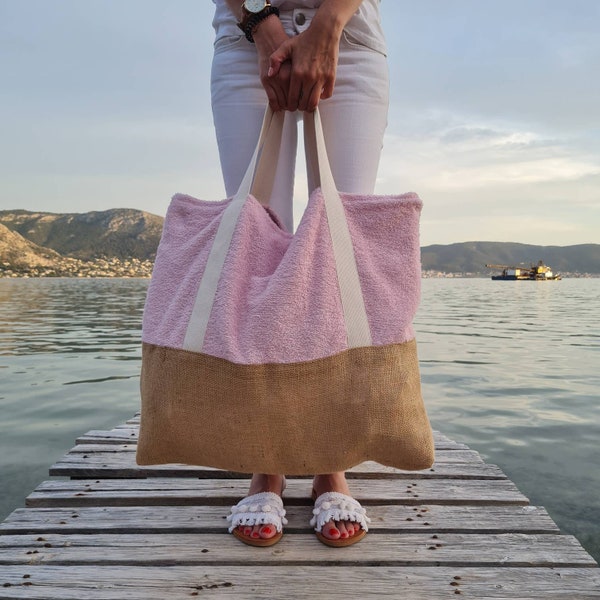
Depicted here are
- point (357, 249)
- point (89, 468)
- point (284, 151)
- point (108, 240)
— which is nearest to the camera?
point (357, 249)

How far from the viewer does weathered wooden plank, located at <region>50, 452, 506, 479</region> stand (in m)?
2.94

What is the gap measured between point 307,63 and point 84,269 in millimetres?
117831

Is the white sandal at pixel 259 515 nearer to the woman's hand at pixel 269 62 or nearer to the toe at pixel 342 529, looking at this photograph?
the toe at pixel 342 529

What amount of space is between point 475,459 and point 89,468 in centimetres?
228

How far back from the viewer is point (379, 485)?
2.79 metres

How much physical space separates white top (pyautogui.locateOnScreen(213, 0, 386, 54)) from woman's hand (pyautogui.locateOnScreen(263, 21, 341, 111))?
0.74ft

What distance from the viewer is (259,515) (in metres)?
2.15

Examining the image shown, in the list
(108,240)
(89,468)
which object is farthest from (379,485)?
(108,240)

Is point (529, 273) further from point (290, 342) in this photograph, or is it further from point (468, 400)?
point (290, 342)

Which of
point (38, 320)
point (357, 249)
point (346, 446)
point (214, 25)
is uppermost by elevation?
point (214, 25)

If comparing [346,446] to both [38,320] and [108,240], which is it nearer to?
[38,320]

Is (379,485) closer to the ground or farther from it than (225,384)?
closer to the ground

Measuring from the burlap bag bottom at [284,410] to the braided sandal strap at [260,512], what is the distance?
38cm

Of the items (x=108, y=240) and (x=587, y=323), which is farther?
(x=108, y=240)
